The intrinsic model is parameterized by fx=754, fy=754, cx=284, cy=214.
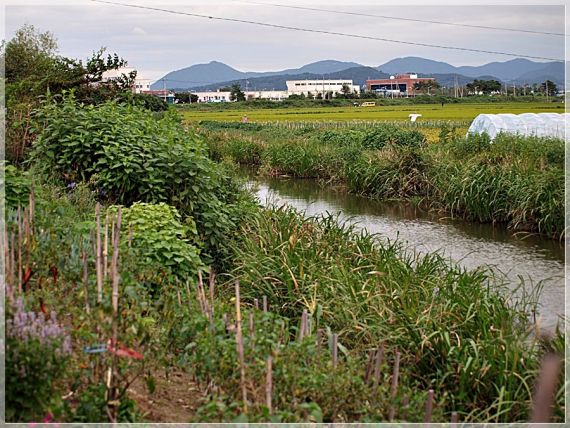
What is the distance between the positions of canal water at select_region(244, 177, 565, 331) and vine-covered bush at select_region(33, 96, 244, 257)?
6.91 ft

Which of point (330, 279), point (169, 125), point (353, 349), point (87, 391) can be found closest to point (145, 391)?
point (87, 391)

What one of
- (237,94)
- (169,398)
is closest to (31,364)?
(169,398)

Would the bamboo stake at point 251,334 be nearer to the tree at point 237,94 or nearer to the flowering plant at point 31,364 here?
the flowering plant at point 31,364

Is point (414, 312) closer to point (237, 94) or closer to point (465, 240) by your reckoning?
point (465, 240)

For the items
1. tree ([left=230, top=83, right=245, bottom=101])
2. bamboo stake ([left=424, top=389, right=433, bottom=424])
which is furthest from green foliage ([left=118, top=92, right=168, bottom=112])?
tree ([left=230, top=83, right=245, bottom=101])

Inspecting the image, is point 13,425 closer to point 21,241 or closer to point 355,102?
point 21,241

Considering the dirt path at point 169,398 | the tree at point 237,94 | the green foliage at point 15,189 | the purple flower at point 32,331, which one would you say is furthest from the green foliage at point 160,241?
the tree at point 237,94

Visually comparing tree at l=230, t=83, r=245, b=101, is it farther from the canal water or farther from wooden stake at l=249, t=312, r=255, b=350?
wooden stake at l=249, t=312, r=255, b=350

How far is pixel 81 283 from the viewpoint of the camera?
4324 mm

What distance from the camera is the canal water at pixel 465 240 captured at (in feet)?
31.0

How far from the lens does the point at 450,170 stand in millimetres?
16891

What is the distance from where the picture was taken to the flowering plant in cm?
322

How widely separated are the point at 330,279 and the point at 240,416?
3.57 m

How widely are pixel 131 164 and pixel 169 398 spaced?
14.7 feet
